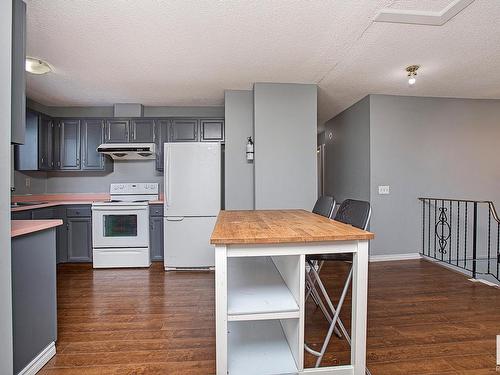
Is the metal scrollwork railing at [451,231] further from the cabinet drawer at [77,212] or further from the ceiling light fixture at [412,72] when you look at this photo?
the cabinet drawer at [77,212]

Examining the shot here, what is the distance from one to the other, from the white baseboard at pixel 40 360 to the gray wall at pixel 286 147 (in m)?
2.42

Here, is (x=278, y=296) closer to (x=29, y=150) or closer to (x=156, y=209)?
(x=156, y=209)

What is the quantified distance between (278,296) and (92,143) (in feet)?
12.9

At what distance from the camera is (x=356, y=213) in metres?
1.86

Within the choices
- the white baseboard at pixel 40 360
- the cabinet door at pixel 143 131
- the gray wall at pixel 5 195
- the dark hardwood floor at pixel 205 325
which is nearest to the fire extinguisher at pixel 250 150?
the cabinet door at pixel 143 131

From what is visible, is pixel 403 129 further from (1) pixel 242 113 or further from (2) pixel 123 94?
(2) pixel 123 94

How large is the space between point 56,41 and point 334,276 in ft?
12.3

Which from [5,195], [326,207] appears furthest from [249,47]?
[5,195]

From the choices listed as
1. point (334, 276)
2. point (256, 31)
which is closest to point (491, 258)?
point (334, 276)

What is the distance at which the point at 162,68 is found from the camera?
2.99 meters

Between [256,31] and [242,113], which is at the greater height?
[256,31]

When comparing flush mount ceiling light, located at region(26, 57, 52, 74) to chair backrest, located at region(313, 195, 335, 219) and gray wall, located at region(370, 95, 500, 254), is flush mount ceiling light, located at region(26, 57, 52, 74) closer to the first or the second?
chair backrest, located at region(313, 195, 335, 219)

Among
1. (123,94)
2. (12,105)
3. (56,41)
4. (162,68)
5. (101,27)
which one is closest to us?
(12,105)

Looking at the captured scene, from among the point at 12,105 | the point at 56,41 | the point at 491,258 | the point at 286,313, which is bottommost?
the point at 491,258
